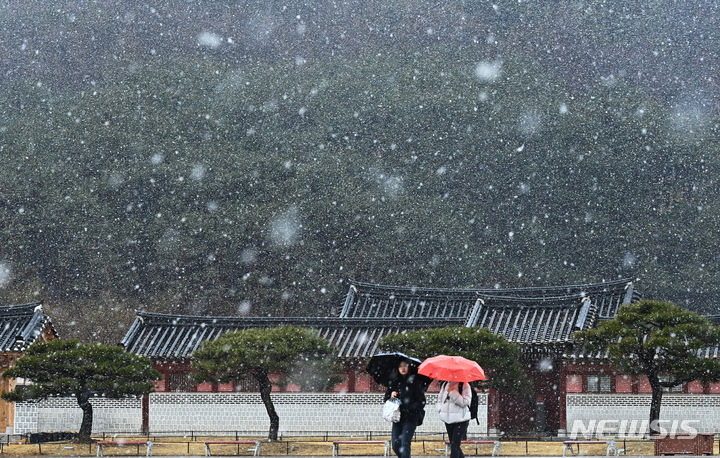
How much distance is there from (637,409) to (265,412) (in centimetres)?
1199

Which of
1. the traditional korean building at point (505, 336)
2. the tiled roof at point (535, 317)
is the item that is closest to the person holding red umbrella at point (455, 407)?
the traditional korean building at point (505, 336)

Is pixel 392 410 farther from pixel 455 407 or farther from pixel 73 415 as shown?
pixel 73 415

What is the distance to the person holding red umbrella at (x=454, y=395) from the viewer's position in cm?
1220

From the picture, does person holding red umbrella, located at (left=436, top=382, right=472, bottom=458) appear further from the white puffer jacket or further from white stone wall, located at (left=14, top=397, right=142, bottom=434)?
white stone wall, located at (left=14, top=397, right=142, bottom=434)

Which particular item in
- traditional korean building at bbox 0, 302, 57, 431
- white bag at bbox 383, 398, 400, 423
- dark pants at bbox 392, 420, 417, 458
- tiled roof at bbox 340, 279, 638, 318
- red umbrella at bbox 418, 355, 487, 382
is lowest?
dark pants at bbox 392, 420, 417, 458

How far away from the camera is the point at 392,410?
38.4 feet

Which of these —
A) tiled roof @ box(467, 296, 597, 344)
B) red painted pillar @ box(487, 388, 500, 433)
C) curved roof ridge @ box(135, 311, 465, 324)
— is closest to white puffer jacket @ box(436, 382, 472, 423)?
red painted pillar @ box(487, 388, 500, 433)

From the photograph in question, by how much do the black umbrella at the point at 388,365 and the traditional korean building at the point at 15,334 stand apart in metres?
20.5

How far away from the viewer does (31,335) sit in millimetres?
31281

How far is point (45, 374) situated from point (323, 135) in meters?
48.9

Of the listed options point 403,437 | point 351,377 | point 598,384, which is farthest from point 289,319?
point 403,437

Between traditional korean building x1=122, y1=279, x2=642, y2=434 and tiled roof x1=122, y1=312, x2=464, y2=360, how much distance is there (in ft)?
0.11

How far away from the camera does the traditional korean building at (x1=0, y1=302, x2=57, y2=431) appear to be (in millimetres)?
30641

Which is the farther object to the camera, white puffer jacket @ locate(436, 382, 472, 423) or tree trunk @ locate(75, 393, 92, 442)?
tree trunk @ locate(75, 393, 92, 442)
